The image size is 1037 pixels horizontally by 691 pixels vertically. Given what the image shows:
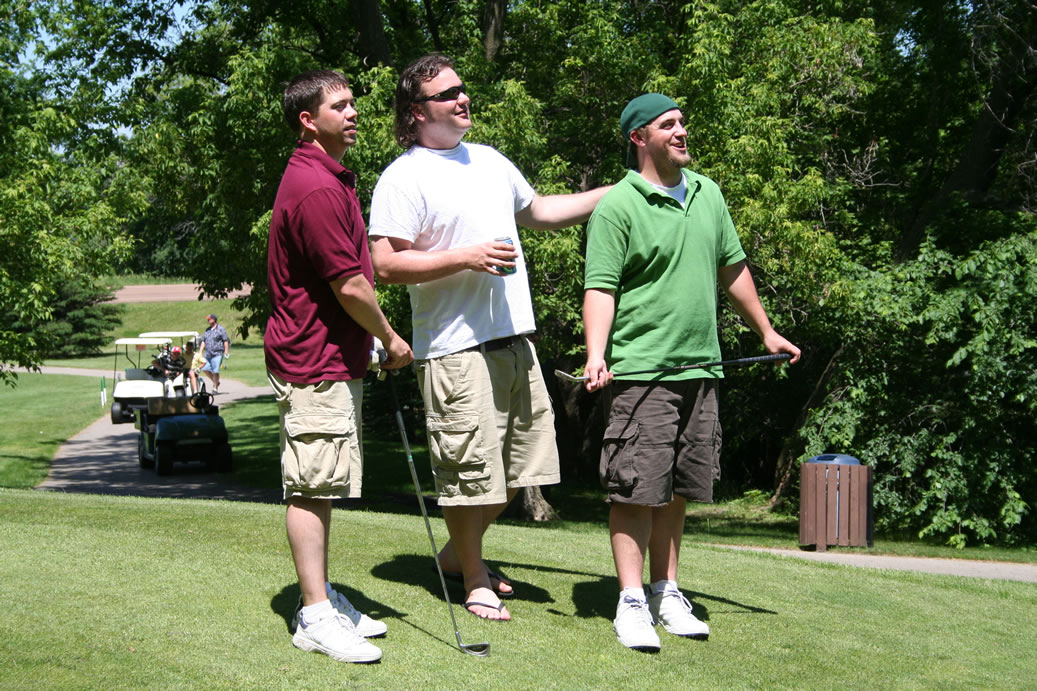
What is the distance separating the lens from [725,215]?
14.5 feet

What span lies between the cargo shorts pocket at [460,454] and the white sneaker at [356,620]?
519 mm

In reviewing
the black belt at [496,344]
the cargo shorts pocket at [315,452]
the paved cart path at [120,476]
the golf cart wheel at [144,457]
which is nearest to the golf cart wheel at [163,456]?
the paved cart path at [120,476]

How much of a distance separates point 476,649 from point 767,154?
9.98 metres

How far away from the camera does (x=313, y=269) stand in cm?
374

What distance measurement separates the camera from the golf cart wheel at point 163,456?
18.5 meters

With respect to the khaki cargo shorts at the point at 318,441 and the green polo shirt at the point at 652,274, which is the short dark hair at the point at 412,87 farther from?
the khaki cargo shorts at the point at 318,441

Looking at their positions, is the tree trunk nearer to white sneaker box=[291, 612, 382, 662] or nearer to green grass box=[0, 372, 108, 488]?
green grass box=[0, 372, 108, 488]

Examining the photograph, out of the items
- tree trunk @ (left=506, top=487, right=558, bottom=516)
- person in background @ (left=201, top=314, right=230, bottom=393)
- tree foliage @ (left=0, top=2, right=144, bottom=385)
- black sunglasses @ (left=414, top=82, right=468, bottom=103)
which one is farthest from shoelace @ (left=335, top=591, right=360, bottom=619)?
Answer: person in background @ (left=201, top=314, right=230, bottom=393)

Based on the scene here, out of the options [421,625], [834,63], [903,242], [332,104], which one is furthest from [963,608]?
[903,242]

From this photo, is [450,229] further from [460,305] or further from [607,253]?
[607,253]

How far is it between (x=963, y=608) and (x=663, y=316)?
2.61 m

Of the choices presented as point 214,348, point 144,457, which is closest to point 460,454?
point 144,457

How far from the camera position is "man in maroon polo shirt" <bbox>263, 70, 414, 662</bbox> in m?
3.63

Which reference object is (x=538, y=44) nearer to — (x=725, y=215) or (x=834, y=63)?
(x=834, y=63)
